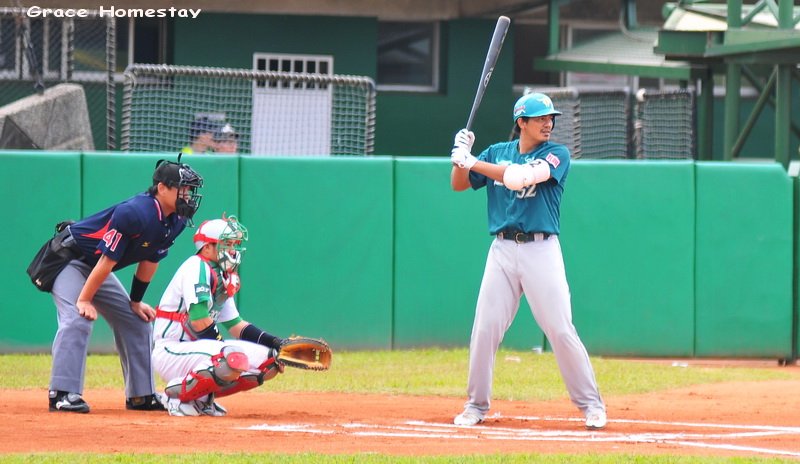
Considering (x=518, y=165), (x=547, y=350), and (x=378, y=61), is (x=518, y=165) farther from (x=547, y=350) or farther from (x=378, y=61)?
(x=378, y=61)

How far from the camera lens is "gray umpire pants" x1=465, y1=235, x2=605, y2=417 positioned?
7.05 meters

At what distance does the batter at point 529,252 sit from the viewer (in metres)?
7.04

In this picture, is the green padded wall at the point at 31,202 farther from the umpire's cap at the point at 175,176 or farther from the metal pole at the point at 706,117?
the metal pole at the point at 706,117

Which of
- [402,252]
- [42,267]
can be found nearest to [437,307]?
[402,252]

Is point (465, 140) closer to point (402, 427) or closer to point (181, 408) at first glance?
point (402, 427)

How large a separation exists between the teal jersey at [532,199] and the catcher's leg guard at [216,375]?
1.63 meters

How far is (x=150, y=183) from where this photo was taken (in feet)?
37.6

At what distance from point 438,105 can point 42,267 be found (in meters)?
12.4

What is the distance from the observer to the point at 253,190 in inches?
460

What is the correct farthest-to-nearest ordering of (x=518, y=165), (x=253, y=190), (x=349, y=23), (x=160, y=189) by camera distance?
(x=349, y=23)
(x=253, y=190)
(x=160, y=189)
(x=518, y=165)

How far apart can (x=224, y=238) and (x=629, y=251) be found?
5638 mm

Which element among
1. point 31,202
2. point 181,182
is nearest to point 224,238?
point 181,182

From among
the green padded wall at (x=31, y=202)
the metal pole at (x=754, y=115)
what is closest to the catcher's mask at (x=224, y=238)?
the green padded wall at (x=31, y=202)

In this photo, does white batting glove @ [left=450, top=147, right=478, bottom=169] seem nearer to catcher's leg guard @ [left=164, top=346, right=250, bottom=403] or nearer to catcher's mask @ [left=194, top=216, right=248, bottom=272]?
catcher's mask @ [left=194, top=216, right=248, bottom=272]
